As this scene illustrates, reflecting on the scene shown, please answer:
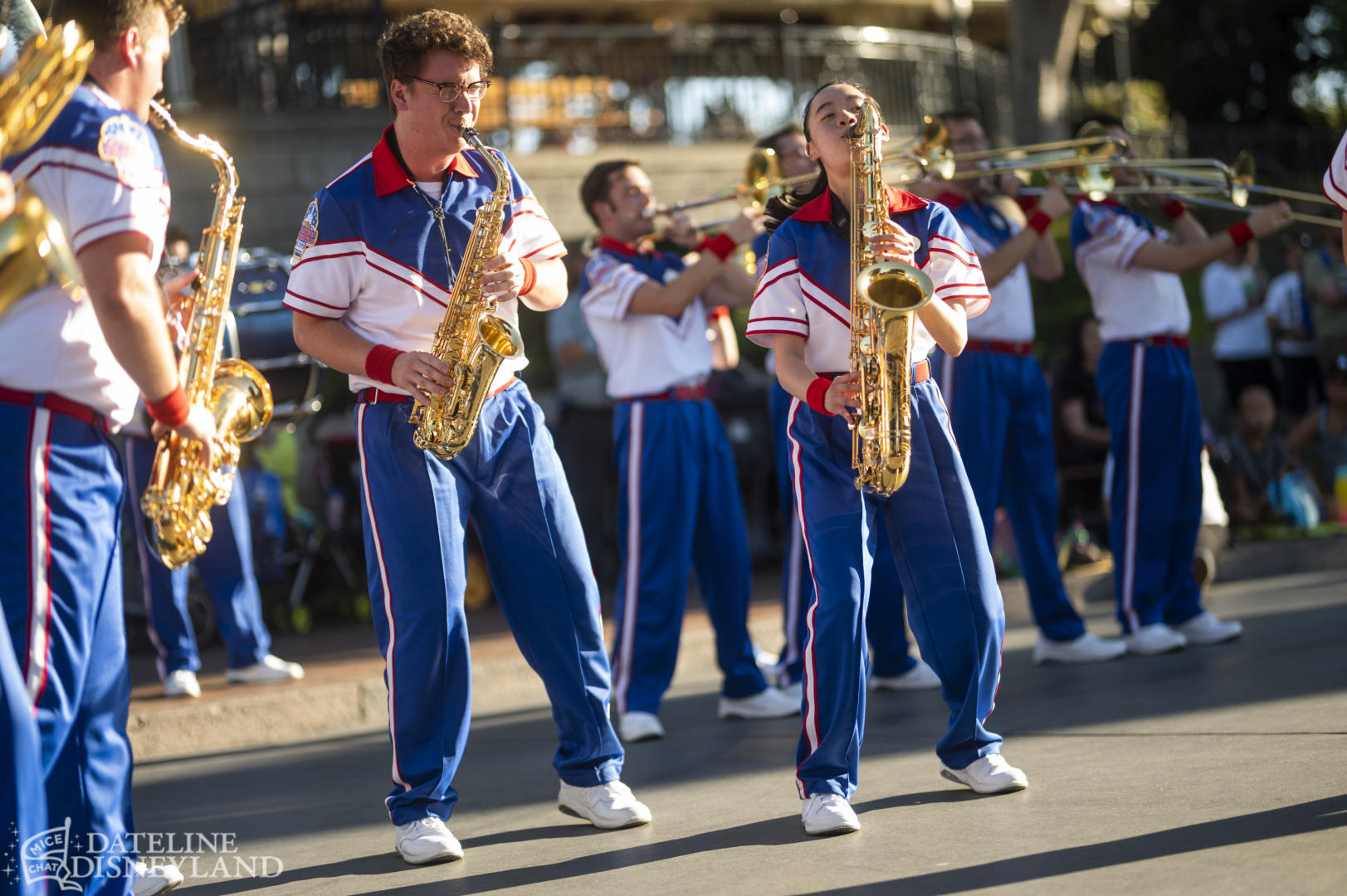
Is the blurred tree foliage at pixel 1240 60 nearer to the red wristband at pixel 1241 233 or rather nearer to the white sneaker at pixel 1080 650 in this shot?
the red wristband at pixel 1241 233

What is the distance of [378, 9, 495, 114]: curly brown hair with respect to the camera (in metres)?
4.14

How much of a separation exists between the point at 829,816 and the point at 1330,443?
7.51 m

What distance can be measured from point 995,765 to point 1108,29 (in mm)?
24034

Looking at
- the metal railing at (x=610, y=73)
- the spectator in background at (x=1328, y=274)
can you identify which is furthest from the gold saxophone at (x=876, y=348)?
the metal railing at (x=610, y=73)

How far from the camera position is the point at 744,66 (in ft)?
55.1

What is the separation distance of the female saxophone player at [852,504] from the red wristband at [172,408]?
1.57 m

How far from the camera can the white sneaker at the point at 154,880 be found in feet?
13.0

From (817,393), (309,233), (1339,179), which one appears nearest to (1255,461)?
(1339,179)

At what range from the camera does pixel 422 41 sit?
4.13m

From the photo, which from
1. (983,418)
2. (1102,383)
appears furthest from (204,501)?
(1102,383)

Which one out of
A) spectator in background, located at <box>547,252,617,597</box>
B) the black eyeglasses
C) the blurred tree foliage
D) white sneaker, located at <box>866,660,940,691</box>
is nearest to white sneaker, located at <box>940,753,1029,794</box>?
white sneaker, located at <box>866,660,940,691</box>

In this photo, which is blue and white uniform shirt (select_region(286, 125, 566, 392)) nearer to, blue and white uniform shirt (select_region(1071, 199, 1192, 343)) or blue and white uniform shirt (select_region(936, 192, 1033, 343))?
blue and white uniform shirt (select_region(936, 192, 1033, 343))

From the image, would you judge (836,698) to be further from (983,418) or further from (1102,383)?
(1102,383)

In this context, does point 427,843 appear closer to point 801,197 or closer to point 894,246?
point 894,246
